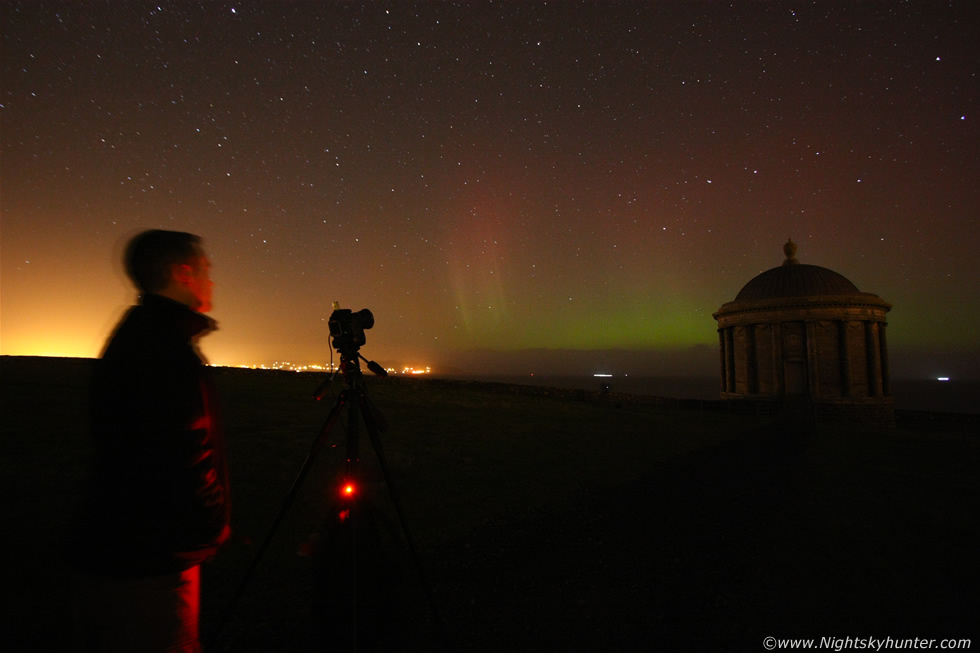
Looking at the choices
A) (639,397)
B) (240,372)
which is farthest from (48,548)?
(639,397)

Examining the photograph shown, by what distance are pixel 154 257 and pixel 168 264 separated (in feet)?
0.22

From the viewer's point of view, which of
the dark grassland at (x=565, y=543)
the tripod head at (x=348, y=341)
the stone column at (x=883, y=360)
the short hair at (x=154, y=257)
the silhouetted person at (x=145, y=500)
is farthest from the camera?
the stone column at (x=883, y=360)

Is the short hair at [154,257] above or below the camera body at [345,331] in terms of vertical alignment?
above

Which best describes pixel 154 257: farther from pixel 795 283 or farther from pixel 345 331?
pixel 795 283

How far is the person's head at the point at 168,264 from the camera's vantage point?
2180 mm

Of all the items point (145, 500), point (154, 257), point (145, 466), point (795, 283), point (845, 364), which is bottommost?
point (145, 500)

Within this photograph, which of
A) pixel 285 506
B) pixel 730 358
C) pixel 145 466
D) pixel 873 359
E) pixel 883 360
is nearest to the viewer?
pixel 145 466

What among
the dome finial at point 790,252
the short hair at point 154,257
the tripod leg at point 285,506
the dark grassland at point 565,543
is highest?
the dome finial at point 790,252

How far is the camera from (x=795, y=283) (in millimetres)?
30312

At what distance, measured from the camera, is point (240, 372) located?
24219 mm

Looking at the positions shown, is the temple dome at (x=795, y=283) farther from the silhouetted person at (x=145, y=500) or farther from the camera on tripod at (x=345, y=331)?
the silhouetted person at (x=145, y=500)

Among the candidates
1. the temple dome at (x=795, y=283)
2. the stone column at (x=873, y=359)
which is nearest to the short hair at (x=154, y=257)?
the temple dome at (x=795, y=283)

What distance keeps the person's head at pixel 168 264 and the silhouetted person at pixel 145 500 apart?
19 centimetres

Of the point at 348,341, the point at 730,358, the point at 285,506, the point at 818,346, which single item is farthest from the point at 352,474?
the point at 730,358
